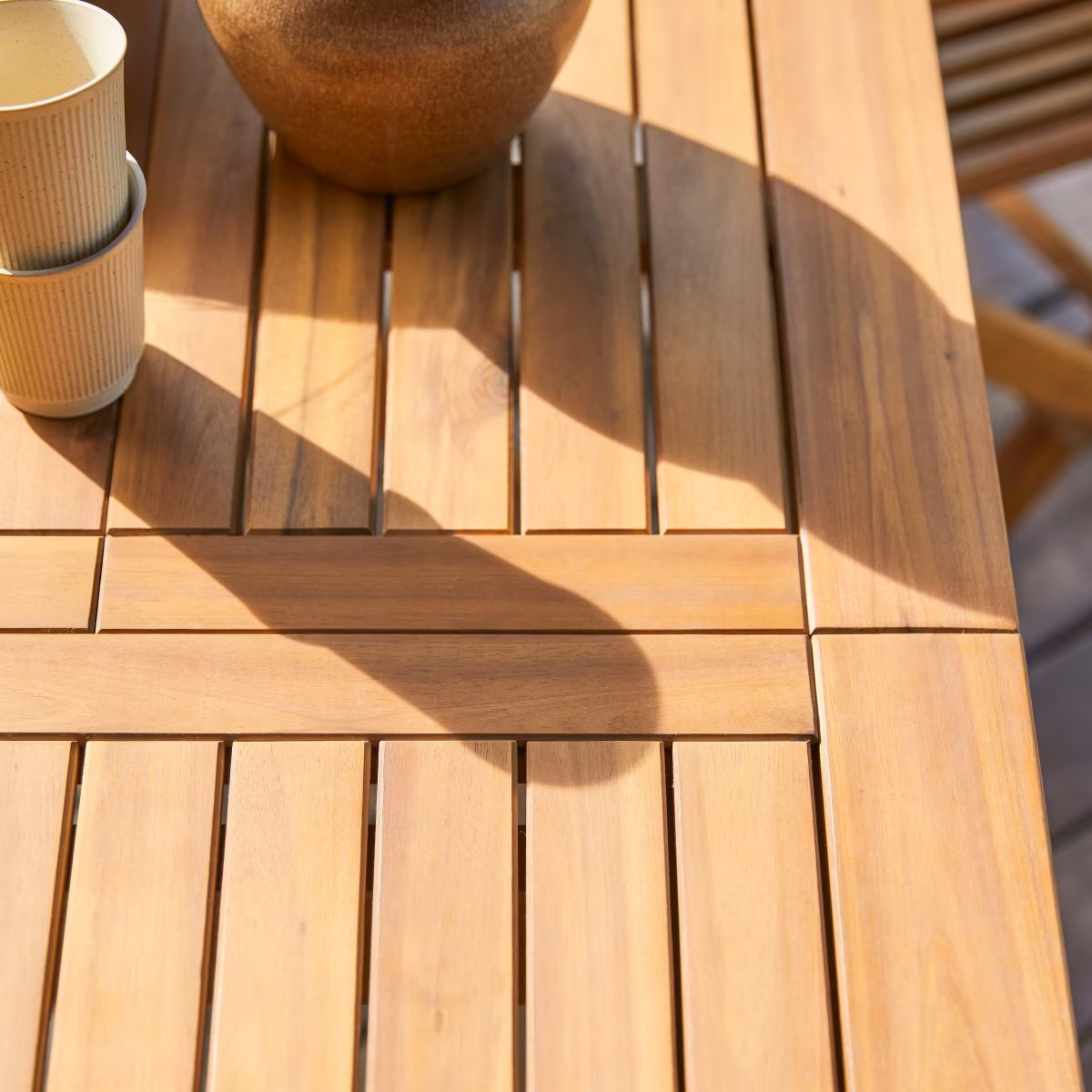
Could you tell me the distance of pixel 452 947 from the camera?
63cm

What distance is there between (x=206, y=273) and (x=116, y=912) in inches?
15.6

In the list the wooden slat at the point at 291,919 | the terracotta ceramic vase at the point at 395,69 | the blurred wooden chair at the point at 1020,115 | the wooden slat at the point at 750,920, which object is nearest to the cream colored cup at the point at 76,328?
the terracotta ceramic vase at the point at 395,69

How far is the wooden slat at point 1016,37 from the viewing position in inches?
46.3

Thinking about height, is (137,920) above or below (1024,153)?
below

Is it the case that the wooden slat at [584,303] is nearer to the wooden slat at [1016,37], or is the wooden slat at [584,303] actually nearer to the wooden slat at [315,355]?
the wooden slat at [315,355]

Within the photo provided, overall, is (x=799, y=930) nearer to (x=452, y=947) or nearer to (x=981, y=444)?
(x=452, y=947)

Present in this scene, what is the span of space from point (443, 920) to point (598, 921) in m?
0.07

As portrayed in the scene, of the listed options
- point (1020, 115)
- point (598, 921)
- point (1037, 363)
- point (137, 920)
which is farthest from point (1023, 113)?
point (137, 920)

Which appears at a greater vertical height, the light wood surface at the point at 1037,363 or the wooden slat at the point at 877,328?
the wooden slat at the point at 877,328

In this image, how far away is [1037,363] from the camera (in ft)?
4.02

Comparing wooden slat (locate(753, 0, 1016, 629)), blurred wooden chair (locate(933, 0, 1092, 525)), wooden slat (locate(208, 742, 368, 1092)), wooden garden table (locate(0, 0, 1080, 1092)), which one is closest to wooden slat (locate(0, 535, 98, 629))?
wooden garden table (locate(0, 0, 1080, 1092))

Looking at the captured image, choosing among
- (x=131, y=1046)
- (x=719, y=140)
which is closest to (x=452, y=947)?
(x=131, y=1046)

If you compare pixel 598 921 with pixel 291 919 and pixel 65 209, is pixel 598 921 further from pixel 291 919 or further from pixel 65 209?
pixel 65 209

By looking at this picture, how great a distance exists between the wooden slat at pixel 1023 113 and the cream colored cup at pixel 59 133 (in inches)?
29.2
